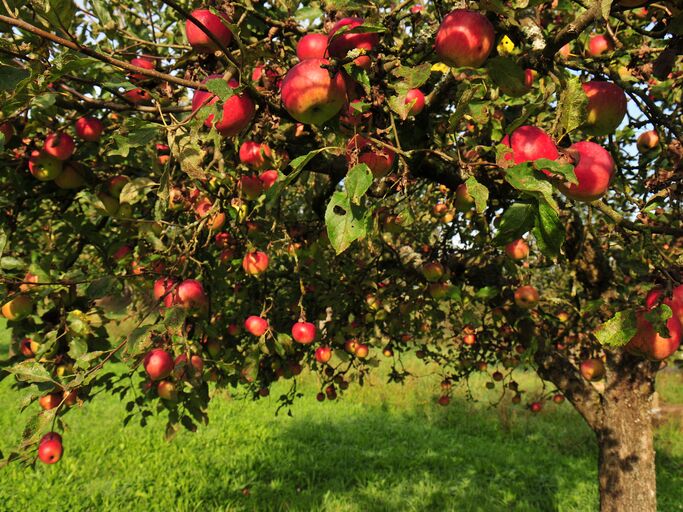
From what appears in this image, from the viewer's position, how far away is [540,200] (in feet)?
2.91

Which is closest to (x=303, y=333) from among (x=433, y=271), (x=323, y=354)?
(x=323, y=354)

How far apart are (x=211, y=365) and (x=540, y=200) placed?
8.31ft

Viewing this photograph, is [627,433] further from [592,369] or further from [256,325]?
[256,325]

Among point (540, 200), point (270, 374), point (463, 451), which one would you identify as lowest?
point (463, 451)

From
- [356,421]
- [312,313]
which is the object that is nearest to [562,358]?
[312,313]

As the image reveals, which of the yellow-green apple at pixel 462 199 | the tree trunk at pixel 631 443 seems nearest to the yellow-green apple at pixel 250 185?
the yellow-green apple at pixel 462 199

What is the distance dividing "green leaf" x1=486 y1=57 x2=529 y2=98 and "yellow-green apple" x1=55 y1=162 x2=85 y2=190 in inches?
78.9

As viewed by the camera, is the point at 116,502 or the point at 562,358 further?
Result: the point at 116,502

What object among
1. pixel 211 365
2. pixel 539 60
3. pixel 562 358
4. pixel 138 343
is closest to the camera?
pixel 539 60

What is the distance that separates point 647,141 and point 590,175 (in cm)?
252

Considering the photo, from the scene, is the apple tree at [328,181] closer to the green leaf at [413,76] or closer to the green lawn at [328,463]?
the green leaf at [413,76]

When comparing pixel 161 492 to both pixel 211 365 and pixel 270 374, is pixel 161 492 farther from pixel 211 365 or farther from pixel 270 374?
pixel 211 365

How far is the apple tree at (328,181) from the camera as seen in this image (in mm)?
1033

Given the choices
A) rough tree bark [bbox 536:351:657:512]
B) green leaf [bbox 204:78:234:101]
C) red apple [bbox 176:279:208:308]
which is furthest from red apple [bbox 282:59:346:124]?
rough tree bark [bbox 536:351:657:512]
